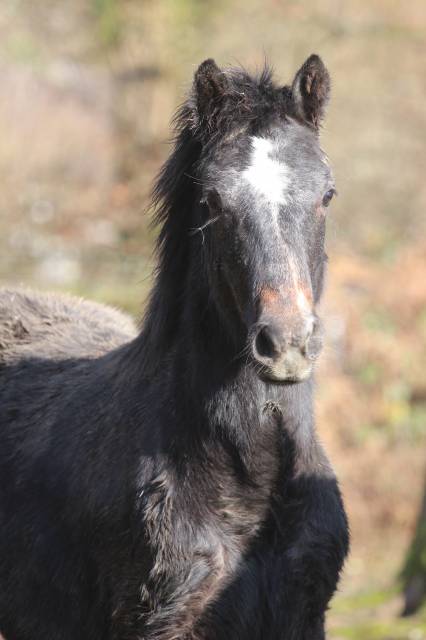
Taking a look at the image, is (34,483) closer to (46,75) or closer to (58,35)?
(46,75)

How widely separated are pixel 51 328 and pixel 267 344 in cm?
272

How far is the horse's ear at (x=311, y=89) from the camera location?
4.43 metres

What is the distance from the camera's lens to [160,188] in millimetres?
4652

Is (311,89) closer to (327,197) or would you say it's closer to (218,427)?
(327,197)

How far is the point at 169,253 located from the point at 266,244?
2.61 ft

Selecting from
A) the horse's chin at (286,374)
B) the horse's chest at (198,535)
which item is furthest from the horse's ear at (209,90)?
the horse's chest at (198,535)

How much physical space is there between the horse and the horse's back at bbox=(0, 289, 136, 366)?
103 centimetres

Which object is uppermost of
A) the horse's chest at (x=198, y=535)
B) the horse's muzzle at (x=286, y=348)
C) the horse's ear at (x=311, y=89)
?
the horse's ear at (x=311, y=89)

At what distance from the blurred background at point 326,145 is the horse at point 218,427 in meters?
8.54

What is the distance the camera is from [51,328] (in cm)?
614

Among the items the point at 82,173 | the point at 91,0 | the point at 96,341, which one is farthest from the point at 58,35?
the point at 96,341

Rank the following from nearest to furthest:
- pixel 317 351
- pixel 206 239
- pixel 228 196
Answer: pixel 317 351 → pixel 228 196 → pixel 206 239

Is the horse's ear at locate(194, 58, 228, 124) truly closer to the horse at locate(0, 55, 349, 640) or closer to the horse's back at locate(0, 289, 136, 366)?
the horse at locate(0, 55, 349, 640)

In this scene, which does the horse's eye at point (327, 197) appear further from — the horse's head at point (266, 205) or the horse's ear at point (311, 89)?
the horse's ear at point (311, 89)
